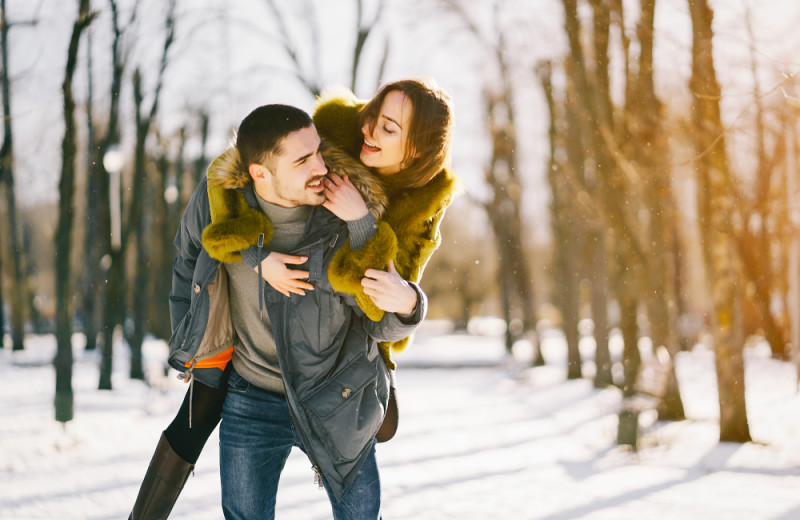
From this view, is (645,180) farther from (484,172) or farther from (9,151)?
(484,172)

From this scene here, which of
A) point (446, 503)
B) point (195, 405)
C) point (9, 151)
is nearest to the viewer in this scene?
point (195, 405)

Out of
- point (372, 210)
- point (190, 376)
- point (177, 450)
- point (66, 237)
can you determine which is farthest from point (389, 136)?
point (66, 237)

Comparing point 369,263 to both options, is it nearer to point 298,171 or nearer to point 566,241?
point 298,171

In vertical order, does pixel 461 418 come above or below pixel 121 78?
below

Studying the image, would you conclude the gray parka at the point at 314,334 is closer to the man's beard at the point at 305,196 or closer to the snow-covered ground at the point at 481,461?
the man's beard at the point at 305,196

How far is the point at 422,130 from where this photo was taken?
2750mm

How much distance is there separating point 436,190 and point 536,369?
64.5 feet

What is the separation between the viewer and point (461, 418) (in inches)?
488

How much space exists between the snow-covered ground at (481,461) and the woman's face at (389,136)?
3.89 m

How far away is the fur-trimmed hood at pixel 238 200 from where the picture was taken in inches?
98.9

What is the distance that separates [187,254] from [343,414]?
783 millimetres

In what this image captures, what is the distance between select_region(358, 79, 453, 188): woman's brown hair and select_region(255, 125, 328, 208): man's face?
1.10 feet

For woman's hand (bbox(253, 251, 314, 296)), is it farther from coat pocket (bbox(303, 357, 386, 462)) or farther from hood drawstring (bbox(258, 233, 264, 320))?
coat pocket (bbox(303, 357, 386, 462))

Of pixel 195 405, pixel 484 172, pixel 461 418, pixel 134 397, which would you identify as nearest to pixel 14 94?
pixel 134 397
